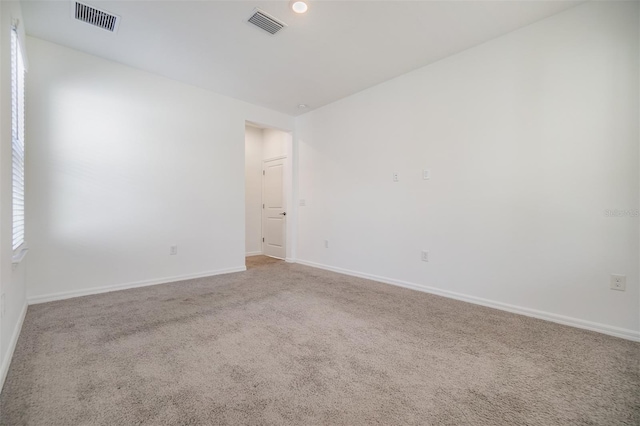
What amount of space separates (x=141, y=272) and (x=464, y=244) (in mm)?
3865

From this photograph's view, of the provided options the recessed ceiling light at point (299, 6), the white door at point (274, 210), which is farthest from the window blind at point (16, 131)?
the white door at point (274, 210)

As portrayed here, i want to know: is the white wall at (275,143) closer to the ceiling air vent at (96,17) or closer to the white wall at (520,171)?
the white wall at (520,171)

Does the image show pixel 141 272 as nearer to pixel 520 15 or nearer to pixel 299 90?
pixel 299 90

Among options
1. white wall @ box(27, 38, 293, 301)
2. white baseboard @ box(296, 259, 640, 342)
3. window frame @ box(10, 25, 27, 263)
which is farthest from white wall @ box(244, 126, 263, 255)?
window frame @ box(10, 25, 27, 263)

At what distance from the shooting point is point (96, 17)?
246cm

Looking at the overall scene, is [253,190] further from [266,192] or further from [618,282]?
[618,282]

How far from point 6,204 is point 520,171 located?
4.06 m

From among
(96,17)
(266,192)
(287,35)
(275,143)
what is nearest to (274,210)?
(266,192)

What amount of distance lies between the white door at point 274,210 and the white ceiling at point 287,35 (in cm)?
224

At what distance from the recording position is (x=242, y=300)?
2.94 m

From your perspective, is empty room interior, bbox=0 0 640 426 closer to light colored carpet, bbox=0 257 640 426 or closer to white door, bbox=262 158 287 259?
light colored carpet, bbox=0 257 640 426

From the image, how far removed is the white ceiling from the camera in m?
2.34

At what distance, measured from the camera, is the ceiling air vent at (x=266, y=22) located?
2410 mm

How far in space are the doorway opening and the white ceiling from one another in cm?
211
